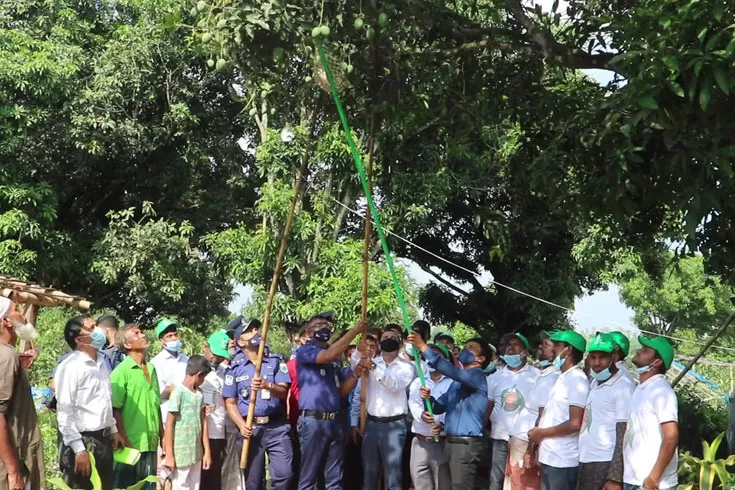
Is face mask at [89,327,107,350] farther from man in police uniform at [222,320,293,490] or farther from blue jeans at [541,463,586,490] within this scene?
blue jeans at [541,463,586,490]

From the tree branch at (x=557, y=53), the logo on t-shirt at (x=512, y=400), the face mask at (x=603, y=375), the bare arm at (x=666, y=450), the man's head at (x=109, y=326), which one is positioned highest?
the tree branch at (x=557, y=53)

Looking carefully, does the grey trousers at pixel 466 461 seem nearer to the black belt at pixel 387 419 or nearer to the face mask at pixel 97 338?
the black belt at pixel 387 419

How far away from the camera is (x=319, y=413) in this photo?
30.7ft

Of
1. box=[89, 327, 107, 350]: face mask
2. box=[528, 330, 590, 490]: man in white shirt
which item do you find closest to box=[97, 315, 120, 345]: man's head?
box=[89, 327, 107, 350]: face mask

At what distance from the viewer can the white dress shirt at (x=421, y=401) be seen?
959cm

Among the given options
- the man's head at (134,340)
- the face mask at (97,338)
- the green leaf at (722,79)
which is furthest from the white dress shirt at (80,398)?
the green leaf at (722,79)

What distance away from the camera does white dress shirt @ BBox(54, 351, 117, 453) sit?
7477 millimetres

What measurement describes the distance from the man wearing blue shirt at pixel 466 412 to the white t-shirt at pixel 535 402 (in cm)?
34

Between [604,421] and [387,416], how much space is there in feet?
8.69

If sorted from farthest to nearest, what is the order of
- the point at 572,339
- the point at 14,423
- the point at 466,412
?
1. the point at 466,412
2. the point at 572,339
3. the point at 14,423

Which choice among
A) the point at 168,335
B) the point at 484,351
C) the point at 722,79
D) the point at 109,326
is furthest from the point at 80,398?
the point at 722,79

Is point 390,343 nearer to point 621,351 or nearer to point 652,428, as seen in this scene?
point 621,351

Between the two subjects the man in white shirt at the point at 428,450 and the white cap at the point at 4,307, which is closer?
the white cap at the point at 4,307

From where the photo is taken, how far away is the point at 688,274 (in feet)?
150
